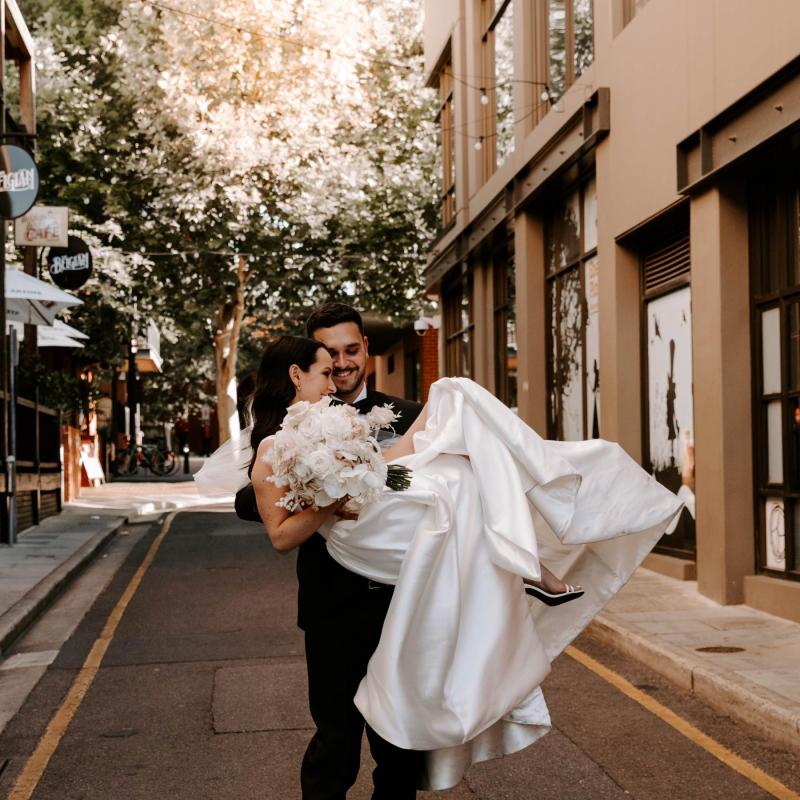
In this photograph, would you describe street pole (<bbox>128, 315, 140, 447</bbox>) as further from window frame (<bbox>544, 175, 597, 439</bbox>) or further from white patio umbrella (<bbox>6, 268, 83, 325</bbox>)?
window frame (<bbox>544, 175, 597, 439</bbox>)

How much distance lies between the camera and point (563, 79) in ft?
49.6

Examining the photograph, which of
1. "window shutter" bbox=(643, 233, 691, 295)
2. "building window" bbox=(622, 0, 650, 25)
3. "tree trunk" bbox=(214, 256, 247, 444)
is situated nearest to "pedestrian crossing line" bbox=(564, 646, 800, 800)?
"window shutter" bbox=(643, 233, 691, 295)

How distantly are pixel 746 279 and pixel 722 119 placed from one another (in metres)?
1.34

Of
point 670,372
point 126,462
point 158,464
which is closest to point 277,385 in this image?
point 670,372

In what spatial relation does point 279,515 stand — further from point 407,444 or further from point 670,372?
point 670,372

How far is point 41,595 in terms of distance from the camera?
10.6 m

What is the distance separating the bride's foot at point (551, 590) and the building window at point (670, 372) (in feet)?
26.0

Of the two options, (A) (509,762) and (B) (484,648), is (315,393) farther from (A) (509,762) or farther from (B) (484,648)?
(A) (509,762)

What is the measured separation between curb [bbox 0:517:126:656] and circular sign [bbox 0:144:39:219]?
175 inches

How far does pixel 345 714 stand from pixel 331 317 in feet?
4.73

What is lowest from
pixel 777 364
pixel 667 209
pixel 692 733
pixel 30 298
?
pixel 692 733

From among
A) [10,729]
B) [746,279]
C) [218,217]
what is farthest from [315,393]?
[218,217]

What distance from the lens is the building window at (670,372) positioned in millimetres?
11445

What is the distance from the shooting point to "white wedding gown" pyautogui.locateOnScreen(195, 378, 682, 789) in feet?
11.1
